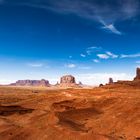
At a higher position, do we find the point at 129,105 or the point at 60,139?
the point at 129,105

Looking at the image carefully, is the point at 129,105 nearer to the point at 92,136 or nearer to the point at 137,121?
the point at 137,121

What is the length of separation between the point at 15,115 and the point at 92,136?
2326cm

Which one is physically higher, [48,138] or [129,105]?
[129,105]

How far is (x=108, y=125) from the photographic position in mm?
33688

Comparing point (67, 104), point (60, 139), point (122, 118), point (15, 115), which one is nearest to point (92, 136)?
point (60, 139)

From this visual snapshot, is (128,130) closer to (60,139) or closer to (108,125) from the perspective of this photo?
(108,125)

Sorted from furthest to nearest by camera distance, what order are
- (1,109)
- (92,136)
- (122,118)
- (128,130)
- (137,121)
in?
(1,109) < (122,118) < (137,121) < (128,130) < (92,136)

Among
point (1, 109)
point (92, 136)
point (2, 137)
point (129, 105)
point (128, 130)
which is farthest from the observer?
point (1, 109)

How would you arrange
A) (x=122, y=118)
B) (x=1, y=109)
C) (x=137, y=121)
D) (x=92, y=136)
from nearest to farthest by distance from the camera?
(x=92, y=136), (x=137, y=121), (x=122, y=118), (x=1, y=109)

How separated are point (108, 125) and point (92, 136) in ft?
28.9

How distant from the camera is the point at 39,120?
117 feet

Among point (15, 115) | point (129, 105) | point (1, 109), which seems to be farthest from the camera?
point (1, 109)

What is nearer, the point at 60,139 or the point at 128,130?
the point at 60,139

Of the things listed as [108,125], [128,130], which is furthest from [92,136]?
[108,125]
